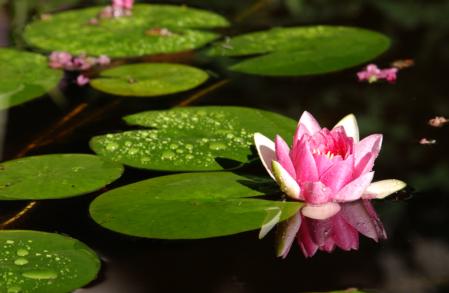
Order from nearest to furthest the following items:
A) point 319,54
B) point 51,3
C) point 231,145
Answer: point 231,145, point 319,54, point 51,3

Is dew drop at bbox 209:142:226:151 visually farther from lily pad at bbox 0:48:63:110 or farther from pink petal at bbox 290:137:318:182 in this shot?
lily pad at bbox 0:48:63:110

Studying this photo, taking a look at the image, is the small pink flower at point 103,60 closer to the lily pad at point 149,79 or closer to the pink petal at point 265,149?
the lily pad at point 149,79

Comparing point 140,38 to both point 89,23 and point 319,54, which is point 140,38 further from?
point 319,54

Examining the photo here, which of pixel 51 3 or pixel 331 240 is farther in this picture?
pixel 51 3

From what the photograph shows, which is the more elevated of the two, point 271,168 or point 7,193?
point 271,168

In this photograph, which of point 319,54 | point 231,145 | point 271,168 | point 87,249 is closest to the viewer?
point 87,249

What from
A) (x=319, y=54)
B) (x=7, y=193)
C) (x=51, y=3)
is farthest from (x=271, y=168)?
(x=51, y=3)

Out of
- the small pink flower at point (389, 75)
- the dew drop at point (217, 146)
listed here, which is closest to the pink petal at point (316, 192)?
the dew drop at point (217, 146)
